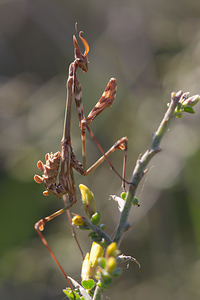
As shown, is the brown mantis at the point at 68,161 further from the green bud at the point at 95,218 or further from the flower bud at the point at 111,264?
the flower bud at the point at 111,264

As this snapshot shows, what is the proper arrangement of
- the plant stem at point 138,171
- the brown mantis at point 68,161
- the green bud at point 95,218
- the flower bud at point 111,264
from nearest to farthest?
the flower bud at point 111,264
the plant stem at point 138,171
the green bud at point 95,218
the brown mantis at point 68,161

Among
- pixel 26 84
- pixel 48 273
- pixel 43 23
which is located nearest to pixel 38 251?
pixel 48 273

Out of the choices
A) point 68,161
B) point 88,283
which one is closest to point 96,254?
point 88,283

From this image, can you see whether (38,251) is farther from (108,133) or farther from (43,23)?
(43,23)

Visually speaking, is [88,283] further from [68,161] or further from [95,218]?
[68,161]

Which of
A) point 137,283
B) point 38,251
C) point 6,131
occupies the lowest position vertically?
point 137,283

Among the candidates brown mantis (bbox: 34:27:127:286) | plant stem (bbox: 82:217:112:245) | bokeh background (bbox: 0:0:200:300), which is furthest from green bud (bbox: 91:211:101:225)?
bokeh background (bbox: 0:0:200:300)

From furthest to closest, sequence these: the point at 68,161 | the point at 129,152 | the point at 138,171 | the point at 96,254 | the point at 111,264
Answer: the point at 129,152, the point at 68,161, the point at 96,254, the point at 138,171, the point at 111,264

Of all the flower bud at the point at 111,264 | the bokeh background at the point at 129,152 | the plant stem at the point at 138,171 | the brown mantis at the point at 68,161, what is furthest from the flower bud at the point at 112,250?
the bokeh background at the point at 129,152

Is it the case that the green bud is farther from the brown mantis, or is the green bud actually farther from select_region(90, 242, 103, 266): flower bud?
the brown mantis
